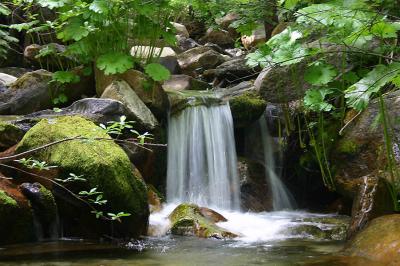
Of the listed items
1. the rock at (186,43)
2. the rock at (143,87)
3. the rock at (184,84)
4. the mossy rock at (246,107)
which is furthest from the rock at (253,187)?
the rock at (186,43)

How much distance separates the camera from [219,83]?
1093 cm

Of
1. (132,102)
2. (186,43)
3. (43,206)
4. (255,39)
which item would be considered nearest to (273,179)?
(132,102)

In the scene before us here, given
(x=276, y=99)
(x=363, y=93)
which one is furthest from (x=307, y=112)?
(x=363, y=93)

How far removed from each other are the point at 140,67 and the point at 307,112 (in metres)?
2.91

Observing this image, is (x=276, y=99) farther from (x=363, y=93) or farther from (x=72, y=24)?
(x=363, y=93)

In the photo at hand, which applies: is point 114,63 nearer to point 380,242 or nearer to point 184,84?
point 184,84

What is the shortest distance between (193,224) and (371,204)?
197 cm

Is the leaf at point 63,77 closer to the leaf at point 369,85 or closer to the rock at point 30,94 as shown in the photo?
the rock at point 30,94

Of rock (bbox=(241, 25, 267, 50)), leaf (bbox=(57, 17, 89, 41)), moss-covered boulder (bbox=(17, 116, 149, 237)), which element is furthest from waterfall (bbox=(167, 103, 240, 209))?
rock (bbox=(241, 25, 267, 50))

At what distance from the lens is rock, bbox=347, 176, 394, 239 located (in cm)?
514

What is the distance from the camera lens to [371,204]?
518 centimetres

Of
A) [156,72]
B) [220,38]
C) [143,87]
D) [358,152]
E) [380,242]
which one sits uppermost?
[220,38]

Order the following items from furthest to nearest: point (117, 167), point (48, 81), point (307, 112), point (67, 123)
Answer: point (48, 81)
point (307, 112)
point (67, 123)
point (117, 167)

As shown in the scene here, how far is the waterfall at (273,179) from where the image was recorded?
26.9 feet
